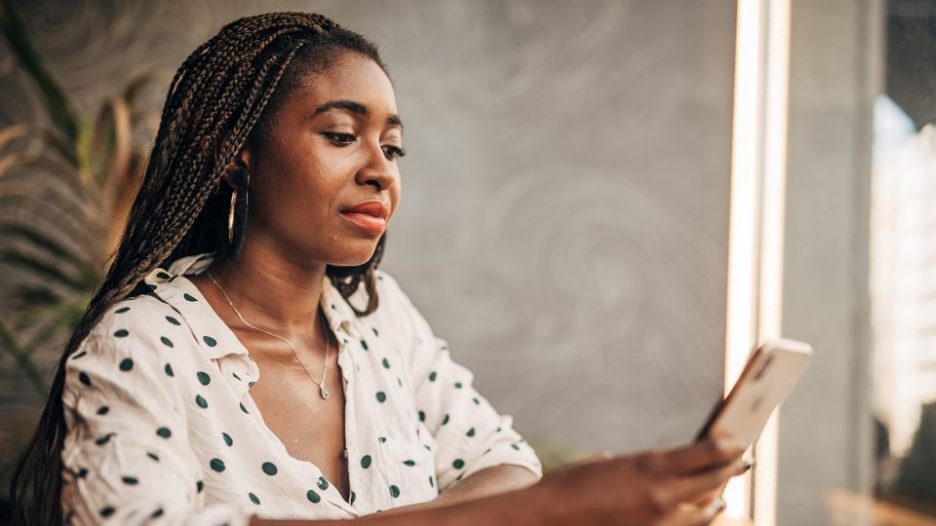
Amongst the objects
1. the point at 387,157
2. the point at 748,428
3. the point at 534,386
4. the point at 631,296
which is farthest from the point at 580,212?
the point at 748,428

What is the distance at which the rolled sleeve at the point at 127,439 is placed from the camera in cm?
82

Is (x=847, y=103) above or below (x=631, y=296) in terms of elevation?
above

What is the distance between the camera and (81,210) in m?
2.45

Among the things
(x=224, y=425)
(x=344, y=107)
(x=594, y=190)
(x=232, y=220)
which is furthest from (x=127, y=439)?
(x=594, y=190)

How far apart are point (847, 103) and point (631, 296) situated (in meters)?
0.78

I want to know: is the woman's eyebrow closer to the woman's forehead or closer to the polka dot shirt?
the woman's forehead

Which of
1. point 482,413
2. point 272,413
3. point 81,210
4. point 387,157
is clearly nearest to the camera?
point 272,413

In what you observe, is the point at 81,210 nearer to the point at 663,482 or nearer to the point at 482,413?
the point at 482,413

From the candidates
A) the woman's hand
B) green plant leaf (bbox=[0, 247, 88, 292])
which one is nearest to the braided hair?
the woman's hand

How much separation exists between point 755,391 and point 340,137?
0.63m

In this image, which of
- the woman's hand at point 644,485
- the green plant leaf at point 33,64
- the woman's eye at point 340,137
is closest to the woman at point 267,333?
the woman's eye at point 340,137

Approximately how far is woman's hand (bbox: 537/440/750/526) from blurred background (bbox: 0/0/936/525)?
150 centimetres

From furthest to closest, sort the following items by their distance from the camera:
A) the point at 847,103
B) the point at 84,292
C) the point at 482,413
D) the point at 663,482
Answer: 1. the point at 847,103
2. the point at 84,292
3. the point at 482,413
4. the point at 663,482

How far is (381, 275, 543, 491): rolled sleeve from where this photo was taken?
126cm
